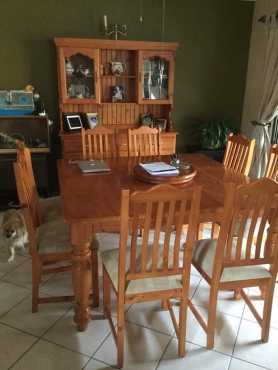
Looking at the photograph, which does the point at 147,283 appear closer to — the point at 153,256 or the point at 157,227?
the point at 153,256

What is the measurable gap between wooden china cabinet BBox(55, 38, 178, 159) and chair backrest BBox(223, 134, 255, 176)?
116 centimetres

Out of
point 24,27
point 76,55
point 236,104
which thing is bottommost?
point 236,104

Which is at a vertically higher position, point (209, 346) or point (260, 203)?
point (260, 203)

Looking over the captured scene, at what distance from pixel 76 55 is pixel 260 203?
2964mm

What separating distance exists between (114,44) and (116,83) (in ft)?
1.63

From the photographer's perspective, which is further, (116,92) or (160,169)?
(116,92)

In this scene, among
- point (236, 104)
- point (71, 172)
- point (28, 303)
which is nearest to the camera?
point (28, 303)

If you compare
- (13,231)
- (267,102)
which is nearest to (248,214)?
(13,231)

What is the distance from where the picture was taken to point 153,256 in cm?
154

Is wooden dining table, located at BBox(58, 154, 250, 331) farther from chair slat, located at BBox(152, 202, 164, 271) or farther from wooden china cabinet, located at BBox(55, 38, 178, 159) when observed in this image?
wooden china cabinet, located at BBox(55, 38, 178, 159)

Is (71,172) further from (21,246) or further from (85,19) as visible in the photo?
(85,19)

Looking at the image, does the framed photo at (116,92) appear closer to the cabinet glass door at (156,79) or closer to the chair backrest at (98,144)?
the cabinet glass door at (156,79)

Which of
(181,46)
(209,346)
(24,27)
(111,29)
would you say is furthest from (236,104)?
(209,346)

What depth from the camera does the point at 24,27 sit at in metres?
3.65
